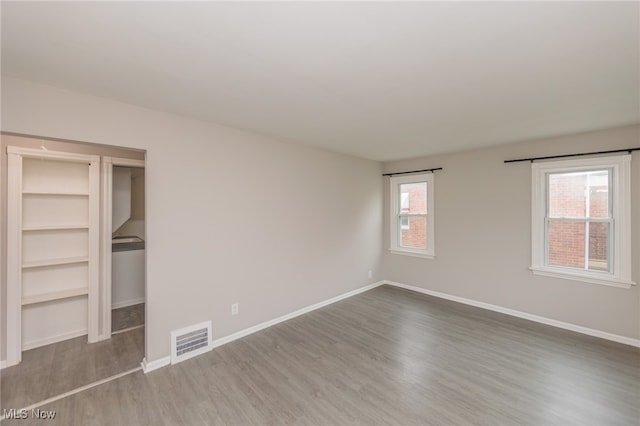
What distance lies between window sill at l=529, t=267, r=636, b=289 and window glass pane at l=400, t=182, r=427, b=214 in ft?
6.03

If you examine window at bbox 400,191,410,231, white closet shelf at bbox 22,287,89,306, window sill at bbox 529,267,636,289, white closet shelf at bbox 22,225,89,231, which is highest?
window at bbox 400,191,410,231

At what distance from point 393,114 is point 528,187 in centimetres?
243

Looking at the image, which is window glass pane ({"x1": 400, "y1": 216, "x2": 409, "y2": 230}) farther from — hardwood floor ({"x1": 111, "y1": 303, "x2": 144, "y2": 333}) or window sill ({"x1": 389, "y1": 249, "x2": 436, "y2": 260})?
hardwood floor ({"x1": 111, "y1": 303, "x2": 144, "y2": 333})

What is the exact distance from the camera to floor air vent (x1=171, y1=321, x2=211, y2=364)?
2.55 meters

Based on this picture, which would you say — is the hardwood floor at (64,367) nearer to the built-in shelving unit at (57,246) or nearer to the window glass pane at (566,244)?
the built-in shelving unit at (57,246)

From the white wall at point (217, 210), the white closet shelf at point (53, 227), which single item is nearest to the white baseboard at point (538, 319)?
the white wall at point (217, 210)

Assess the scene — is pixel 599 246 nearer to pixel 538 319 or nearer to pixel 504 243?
pixel 504 243

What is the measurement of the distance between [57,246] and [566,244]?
625 cm

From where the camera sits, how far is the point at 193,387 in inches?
85.9

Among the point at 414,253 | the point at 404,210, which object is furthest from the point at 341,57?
the point at 414,253

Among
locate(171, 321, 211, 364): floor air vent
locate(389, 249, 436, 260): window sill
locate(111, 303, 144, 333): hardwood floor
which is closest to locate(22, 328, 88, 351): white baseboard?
locate(111, 303, 144, 333): hardwood floor

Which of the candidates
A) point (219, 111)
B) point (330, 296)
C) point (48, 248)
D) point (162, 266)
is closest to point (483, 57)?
point (219, 111)

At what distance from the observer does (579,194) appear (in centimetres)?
327

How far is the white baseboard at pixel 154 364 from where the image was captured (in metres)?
2.40
